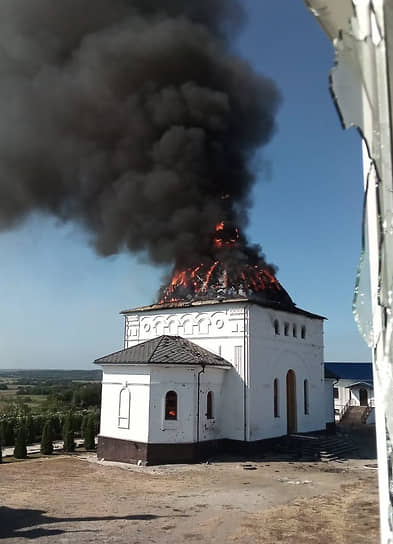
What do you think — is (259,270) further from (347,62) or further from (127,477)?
(347,62)

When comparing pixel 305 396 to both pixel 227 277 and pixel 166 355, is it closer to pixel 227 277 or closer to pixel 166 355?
pixel 227 277

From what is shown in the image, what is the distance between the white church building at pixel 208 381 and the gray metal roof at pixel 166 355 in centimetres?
4

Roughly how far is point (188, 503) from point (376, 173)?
39.1 feet

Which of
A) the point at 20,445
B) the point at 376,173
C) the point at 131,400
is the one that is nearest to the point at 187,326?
the point at 131,400

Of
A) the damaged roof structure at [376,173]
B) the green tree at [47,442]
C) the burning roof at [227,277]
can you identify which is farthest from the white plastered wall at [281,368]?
the damaged roof structure at [376,173]

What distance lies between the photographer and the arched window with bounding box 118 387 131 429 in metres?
18.3

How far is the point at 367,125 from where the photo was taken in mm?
1608

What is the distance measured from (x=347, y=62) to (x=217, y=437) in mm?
19379

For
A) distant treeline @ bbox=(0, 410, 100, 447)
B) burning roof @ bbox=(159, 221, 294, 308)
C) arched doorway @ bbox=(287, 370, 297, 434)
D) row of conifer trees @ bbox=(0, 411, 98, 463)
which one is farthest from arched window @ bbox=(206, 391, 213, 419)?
distant treeline @ bbox=(0, 410, 100, 447)

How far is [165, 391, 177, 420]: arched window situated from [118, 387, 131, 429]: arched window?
1.47 m

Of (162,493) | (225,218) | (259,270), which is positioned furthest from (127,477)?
(225,218)

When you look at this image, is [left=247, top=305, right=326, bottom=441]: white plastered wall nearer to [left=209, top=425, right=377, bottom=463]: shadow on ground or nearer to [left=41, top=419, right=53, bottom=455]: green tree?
[left=209, top=425, right=377, bottom=463]: shadow on ground

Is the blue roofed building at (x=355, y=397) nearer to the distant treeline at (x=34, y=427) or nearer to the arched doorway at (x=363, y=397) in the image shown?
the arched doorway at (x=363, y=397)

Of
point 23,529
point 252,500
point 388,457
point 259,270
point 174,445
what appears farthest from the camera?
point 259,270
